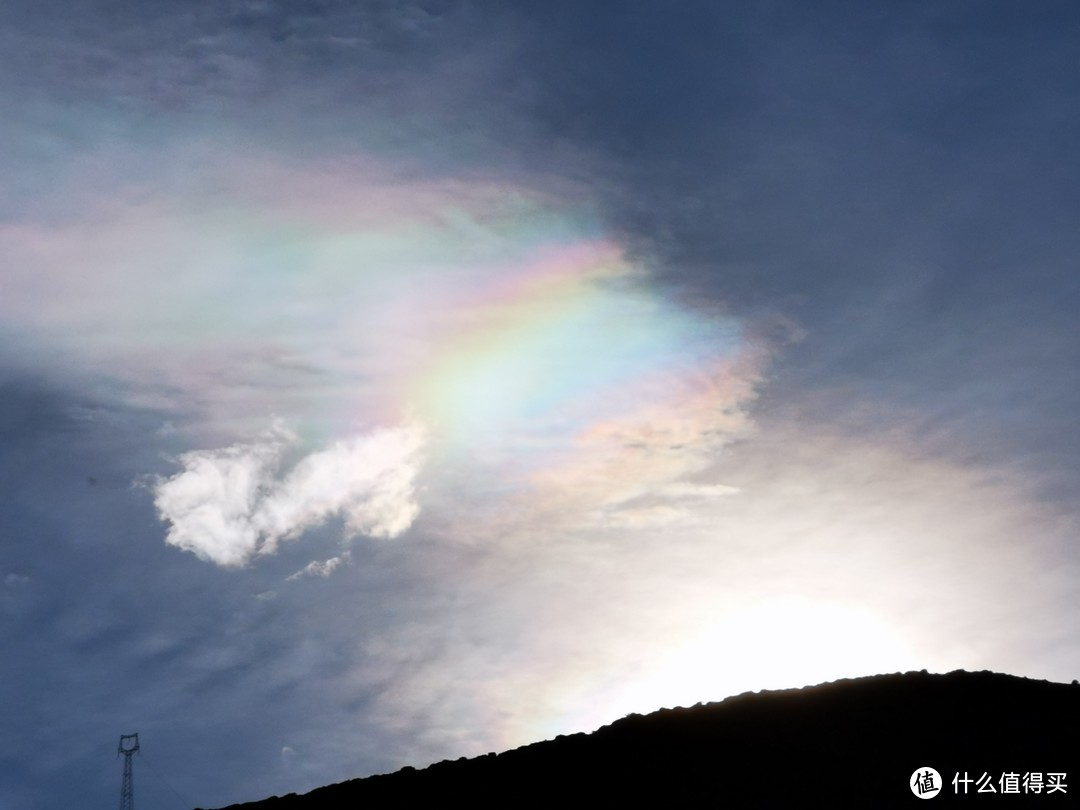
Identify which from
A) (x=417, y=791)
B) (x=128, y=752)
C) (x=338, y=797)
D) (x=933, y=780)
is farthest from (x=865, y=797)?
(x=128, y=752)

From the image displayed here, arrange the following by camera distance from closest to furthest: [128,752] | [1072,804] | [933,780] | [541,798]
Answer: [1072,804]
[933,780]
[541,798]
[128,752]

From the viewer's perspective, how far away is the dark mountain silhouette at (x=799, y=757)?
38062 mm

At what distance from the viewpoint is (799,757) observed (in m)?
41.2

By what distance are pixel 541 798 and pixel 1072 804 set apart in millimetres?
18084

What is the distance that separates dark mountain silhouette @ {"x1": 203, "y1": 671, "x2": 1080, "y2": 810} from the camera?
38.1m

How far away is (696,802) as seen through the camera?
39.5 m

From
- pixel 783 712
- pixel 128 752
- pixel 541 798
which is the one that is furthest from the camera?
pixel 128 752

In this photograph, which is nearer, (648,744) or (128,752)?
(648,744)

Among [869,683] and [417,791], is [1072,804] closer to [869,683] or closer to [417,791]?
[869,683]

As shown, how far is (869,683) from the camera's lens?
45594 millimetres

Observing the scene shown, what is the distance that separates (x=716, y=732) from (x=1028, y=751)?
37.1 ft

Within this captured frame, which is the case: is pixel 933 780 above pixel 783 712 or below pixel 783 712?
below

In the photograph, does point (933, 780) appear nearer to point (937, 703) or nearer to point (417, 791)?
point (937, 703)

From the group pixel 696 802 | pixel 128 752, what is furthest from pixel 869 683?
pixel 128 752
